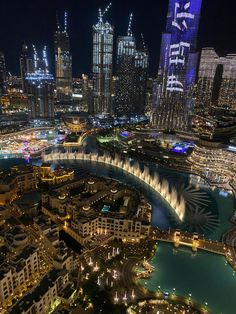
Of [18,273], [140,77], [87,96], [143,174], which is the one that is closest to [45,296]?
[18,273]

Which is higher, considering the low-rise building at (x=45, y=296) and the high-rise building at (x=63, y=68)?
the high-rise building at (x=63, y=68)

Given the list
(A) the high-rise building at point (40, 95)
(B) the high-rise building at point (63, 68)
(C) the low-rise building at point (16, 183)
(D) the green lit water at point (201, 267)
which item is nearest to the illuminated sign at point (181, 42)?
(A) the high-rise building at point (40, 95)

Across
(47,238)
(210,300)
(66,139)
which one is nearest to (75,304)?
(47,238)

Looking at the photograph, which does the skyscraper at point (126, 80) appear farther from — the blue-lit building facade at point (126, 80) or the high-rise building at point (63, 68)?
the high-rise building at point (63, 68)

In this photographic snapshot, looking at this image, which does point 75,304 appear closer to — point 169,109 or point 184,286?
point 184,286

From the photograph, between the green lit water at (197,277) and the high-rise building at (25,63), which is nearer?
the green lit water at (197,277)

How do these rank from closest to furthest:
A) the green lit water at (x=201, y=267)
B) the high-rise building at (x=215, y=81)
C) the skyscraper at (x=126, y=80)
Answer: the green lit water at (x=201, y=267) < the skyscraper at (x=126, y=80) < the high-rise building at (x=215, y=81)

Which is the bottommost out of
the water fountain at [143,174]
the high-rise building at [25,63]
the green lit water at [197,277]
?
the green lit water at [197,277]
